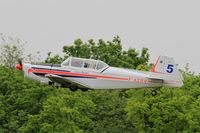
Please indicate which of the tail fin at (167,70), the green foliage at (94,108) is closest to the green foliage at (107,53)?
the green foliage at (94,108)

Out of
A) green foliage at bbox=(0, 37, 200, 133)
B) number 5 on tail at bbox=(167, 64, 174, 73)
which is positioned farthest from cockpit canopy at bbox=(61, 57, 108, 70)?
green foliage at bbox=(0, 37, 200, 133)

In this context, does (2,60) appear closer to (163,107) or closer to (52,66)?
(163,107)

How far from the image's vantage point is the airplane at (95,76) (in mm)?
56906

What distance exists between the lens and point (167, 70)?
57.8 metres

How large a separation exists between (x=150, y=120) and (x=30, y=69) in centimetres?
2980

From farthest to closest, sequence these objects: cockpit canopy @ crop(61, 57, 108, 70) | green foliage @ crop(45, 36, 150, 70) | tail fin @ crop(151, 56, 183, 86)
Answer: green foliage @ crop(45, 36, 150, 70), tail fin @ crop(151, 56, 183, 86), cockpit canopy @ crop(61, 57, 108, 70)

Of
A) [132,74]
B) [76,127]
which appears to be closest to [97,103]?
[76,127]

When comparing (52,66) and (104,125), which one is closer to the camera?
(52,66)

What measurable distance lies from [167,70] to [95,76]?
16.1ft

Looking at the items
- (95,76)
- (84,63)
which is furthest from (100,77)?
(84,63)

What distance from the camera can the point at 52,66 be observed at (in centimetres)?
5753

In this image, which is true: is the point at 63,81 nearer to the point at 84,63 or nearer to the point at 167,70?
the point at 84,63

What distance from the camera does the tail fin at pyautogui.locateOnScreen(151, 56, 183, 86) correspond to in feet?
188

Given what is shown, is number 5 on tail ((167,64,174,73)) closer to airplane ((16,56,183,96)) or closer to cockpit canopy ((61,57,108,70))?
airplane ((16,56,183,96))
